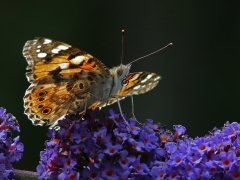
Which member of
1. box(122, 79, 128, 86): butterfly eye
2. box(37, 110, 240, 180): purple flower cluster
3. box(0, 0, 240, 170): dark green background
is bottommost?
box(0, 0, 240, 170): dark green background

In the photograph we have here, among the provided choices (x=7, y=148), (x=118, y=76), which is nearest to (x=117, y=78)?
(x=118, y=76)

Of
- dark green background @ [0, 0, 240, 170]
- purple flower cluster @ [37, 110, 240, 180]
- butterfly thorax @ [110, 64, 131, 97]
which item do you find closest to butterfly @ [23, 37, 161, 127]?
butterfly thorax @ [110, 64, 131, 97]

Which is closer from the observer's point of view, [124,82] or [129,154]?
[129,154]

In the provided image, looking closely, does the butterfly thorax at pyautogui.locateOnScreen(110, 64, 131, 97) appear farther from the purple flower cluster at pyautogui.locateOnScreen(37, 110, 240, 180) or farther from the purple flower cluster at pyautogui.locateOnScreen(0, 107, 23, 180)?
the purple flower cluster at pyautogui.locateOnScreen(0, 107, 23, 180)

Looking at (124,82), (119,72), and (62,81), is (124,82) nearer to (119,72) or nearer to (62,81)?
(119,72)

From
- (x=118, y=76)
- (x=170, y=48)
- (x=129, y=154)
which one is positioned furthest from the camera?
(x=170, y=48)

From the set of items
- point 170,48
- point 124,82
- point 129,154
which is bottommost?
point 170,48
